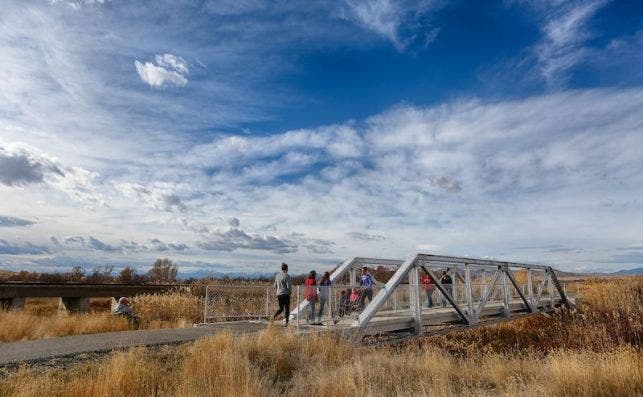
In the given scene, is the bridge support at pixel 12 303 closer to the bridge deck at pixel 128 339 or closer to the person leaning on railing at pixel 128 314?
the person leaning on railing at pixel 128 314

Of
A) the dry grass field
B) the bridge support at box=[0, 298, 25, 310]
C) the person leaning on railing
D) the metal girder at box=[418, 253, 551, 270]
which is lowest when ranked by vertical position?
the dry grass field

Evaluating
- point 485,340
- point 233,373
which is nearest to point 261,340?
point 233,373

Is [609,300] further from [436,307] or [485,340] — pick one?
[436,307]

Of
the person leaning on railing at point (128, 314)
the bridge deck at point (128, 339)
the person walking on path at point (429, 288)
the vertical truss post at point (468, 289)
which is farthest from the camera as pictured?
the person walking on path at point (429, 288)

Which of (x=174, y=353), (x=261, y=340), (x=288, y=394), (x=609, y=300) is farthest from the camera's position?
(x=609, y=300)

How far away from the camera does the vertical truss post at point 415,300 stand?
1413 cm

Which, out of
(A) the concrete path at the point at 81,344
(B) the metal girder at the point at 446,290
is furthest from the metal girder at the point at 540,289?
(A) the concrete path at the point at 81,344

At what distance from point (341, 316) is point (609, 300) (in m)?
18.3

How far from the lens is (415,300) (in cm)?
1434

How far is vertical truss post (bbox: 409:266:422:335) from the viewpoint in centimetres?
1413

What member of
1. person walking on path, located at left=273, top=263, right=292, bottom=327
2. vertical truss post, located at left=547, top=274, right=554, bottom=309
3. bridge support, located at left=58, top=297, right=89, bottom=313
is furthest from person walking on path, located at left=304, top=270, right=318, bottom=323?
vertical truss post, located at left=547, top=274, right=554, bottom=309

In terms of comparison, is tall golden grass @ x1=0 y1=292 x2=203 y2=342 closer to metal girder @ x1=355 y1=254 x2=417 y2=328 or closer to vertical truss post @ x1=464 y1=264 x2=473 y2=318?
metal girder @ x1=355 y1=254 x2=417 y2=328

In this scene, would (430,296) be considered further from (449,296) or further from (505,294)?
(449,296)

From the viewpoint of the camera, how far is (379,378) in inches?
314
